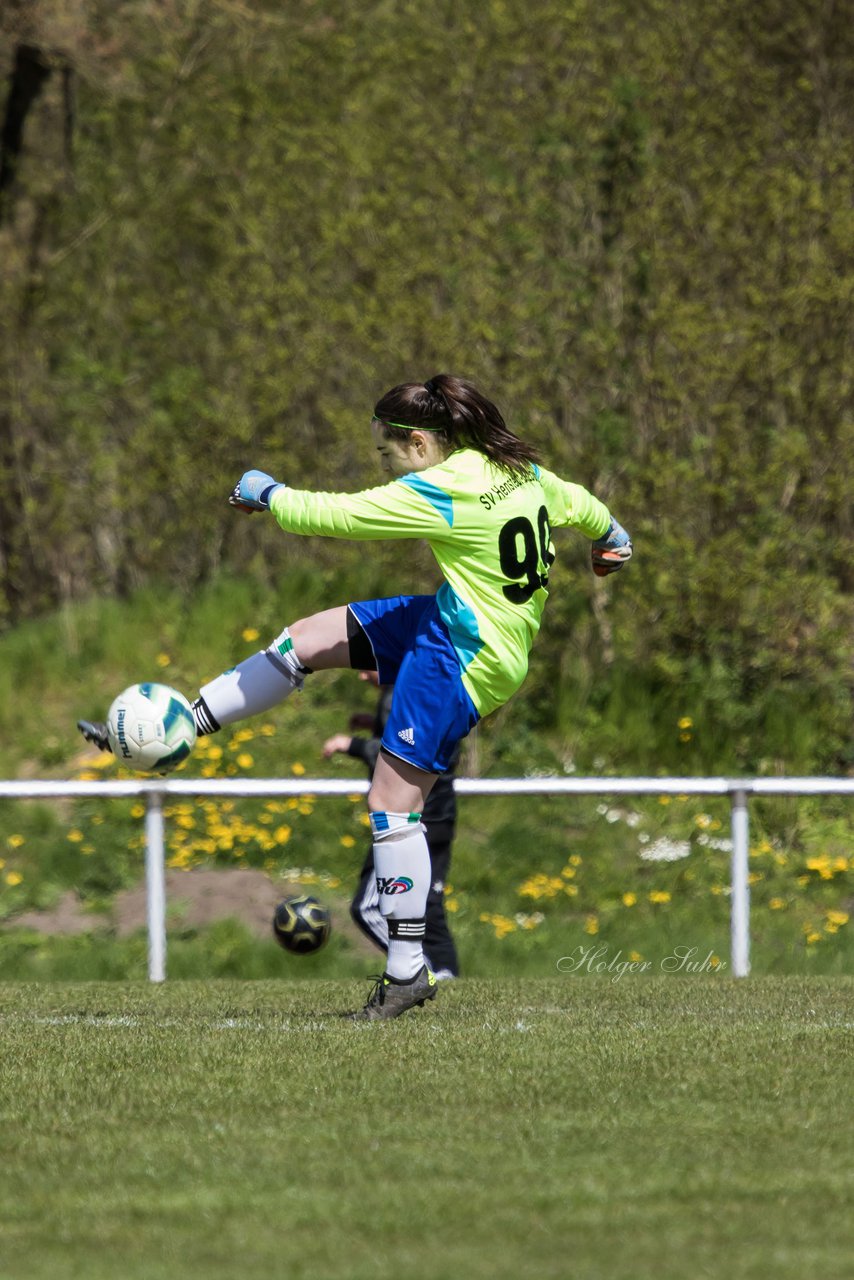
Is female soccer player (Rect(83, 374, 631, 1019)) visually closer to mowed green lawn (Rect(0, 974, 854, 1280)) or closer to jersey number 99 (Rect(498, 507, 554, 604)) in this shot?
jersey number 99 (Rect(498, 507, 554, 604))

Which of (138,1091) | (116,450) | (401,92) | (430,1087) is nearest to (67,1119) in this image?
(138,1091)

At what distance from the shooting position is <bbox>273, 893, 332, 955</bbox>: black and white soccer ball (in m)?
7.90

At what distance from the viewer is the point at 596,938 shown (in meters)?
10.0

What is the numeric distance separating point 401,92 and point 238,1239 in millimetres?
12923

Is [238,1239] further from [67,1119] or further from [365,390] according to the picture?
[365,390]

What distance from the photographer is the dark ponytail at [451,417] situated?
5996 millimetres

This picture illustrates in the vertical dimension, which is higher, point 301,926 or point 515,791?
point 515,791

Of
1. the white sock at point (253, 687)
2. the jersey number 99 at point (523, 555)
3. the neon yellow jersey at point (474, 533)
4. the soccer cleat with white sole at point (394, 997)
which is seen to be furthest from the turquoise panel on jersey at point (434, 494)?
the soccer cleat with white sole at point (394, 997)

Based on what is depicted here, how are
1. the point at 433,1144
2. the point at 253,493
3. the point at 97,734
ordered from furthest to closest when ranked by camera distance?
the point at 97,734 → the point at 253,493 → the point at 433,1144

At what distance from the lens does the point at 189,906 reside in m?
10.8

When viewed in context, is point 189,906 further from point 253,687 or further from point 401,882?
point 401,882

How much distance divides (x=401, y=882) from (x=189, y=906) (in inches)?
195

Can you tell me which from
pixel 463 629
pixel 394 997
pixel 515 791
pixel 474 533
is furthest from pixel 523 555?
pixel 515 791

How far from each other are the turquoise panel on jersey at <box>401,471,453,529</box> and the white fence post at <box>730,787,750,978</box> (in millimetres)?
2713
